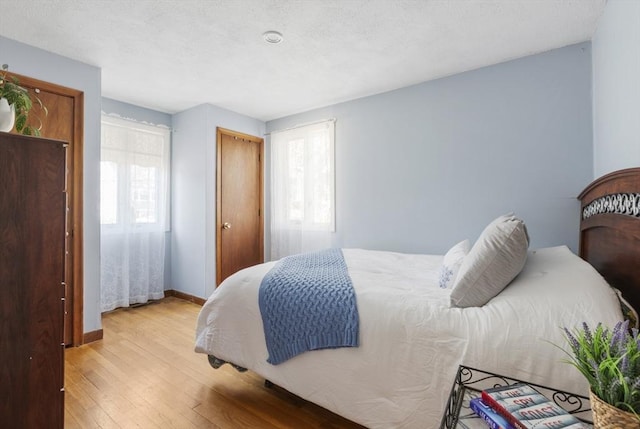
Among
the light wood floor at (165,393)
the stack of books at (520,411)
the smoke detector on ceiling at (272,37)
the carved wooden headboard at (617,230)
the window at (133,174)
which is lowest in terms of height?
the light wood floor at (165,393)

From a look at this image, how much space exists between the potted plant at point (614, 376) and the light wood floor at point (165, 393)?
4.40ft

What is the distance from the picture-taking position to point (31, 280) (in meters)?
1.43

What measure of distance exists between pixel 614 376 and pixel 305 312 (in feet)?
4.06

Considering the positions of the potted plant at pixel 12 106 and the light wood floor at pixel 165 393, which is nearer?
the potted plant at pixel 12 106

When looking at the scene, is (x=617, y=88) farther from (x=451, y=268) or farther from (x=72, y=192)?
(x=72, y=192)

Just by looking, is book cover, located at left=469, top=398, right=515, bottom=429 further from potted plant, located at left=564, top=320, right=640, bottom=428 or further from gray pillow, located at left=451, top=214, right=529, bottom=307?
gray pillow, located at left=451, top=214, right=529, bottom=307

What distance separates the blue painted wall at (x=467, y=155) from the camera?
Result: 2.46 m

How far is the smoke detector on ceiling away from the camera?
2277 millimetres

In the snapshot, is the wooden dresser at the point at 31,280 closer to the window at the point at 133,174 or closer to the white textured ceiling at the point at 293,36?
the white textured ceiling at the point at 293,36

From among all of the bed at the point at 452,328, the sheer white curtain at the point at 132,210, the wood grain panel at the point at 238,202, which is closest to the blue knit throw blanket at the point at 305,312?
the bed at the point at 452,328

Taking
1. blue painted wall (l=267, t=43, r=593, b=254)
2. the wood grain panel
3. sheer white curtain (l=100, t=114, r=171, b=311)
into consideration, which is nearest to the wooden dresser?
sheer white curtain (l=100, t=114, r=171, b=311)

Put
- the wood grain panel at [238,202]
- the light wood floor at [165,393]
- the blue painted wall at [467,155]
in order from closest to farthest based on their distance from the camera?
the light wood floor at [165,393]
the blue painted wall at [467,155]
the wood grain panel at [238,202]

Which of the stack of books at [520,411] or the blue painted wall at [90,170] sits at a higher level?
the blue painted wall at [90,170]

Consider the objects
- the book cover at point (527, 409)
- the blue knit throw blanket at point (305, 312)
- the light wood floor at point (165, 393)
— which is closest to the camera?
the book cover at point (527, 409)
